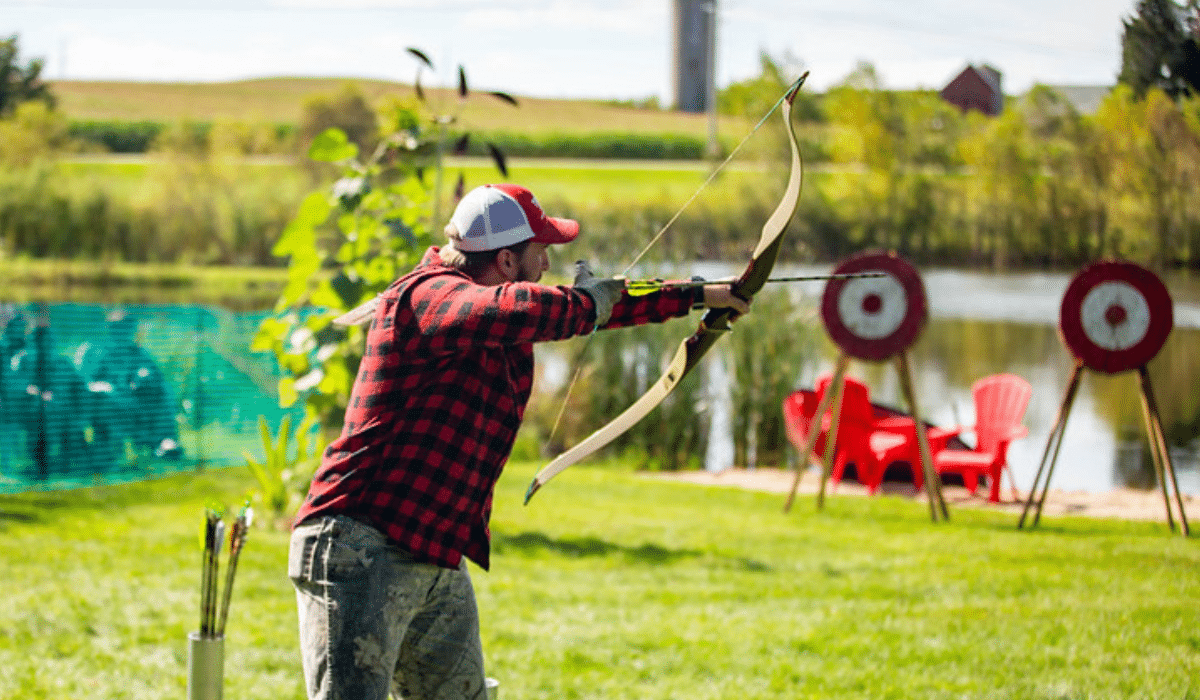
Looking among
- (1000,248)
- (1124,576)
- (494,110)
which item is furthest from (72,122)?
(1124,576)

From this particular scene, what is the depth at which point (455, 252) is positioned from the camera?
2609mm

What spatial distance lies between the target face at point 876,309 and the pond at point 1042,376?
1.65 feet

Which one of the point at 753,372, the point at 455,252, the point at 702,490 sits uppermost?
the point at 455,252

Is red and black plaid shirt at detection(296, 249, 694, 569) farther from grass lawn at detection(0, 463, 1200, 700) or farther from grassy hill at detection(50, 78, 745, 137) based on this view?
grassy hill at detection(50, 78, 745, 137)

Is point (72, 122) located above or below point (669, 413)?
above

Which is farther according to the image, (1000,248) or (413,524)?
(1000,248)

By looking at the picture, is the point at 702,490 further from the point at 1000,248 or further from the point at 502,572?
the point at 1000,248

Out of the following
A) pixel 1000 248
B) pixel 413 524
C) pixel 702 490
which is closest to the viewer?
pixel 413 524

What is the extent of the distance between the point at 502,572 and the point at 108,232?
2551 centimetres

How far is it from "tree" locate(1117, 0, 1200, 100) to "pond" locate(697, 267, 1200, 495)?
307 cm

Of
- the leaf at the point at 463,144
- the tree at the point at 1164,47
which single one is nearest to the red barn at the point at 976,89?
the tree at the point at 1164,47

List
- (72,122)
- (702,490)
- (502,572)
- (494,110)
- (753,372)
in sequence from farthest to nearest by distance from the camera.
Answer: (494,110)
(72,122)
(753,372)
(702,490)
(502,572)

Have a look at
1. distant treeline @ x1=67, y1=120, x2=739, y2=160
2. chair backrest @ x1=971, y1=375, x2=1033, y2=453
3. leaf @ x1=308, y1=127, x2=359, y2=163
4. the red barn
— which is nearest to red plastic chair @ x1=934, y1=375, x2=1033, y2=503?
chair backrest @ x1=971, y1=375, x2=1033, y2=453

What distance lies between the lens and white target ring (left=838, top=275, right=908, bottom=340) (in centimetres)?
786
